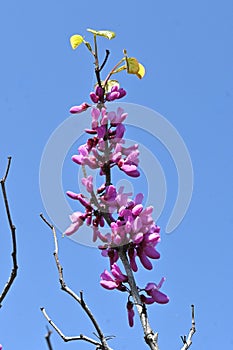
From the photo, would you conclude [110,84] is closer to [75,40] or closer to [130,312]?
[75,40]

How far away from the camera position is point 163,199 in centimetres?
257

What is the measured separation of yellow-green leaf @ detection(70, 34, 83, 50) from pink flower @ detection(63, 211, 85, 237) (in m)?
0.90

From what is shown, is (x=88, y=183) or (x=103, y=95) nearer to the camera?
(x=88, y=183)

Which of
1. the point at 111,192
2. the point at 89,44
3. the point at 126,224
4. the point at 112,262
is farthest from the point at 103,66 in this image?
the point at 112,262

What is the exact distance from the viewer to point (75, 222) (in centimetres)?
253

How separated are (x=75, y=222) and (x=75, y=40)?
956 mm

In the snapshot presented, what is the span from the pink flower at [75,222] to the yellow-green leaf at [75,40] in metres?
0.90

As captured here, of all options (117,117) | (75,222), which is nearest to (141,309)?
(75,222)

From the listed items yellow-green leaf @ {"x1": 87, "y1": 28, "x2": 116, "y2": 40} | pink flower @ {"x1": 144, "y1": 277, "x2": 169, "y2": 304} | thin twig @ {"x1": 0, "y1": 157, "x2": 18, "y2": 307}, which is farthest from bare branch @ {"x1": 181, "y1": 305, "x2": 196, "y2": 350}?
yellow-green leaf @ {"x1": 87, "y1": 28, "x2": 116, "y2": 40}

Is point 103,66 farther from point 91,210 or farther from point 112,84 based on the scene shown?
point 91,210

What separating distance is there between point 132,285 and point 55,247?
0.37 m

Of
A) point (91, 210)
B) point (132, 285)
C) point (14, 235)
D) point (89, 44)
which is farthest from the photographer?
point (89, 44)

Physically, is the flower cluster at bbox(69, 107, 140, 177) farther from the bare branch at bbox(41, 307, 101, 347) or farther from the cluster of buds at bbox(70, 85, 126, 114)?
the bare branch at bbox(41, 307, 101, 347)

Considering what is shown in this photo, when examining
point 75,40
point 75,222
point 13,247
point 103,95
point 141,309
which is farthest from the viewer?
point 75,40
